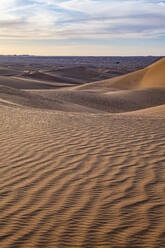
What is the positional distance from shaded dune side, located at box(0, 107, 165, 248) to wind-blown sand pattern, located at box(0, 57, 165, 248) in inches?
0.4

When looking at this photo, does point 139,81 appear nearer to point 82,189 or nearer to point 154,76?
point 154,76

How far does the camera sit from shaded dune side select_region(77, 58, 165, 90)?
39.5 meters

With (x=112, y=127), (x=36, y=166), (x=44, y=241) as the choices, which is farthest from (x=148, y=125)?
(x=44, y=241)

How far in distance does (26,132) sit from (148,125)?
12.8 ft

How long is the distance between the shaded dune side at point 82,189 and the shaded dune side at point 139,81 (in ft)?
104

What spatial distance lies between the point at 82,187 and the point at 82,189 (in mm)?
76

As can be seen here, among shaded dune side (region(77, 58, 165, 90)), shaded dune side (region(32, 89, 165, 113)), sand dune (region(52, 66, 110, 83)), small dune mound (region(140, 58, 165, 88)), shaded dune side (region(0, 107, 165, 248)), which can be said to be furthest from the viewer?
sand dune (region(52, 66, 110, 83))

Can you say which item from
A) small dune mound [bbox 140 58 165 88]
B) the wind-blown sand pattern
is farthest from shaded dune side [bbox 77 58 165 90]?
the wind-blown sand pattern

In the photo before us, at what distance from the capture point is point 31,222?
366 centimetres

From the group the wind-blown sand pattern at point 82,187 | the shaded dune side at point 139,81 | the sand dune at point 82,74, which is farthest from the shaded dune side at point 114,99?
the sand dune at point 82,74

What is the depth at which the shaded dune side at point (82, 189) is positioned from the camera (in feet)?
11.0

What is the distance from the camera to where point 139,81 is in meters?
42.4

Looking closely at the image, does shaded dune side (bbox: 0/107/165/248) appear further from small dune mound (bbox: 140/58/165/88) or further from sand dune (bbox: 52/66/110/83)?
sand dune (bbox: 52/66/110/83)

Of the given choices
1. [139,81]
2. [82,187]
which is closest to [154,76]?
[139,81]
